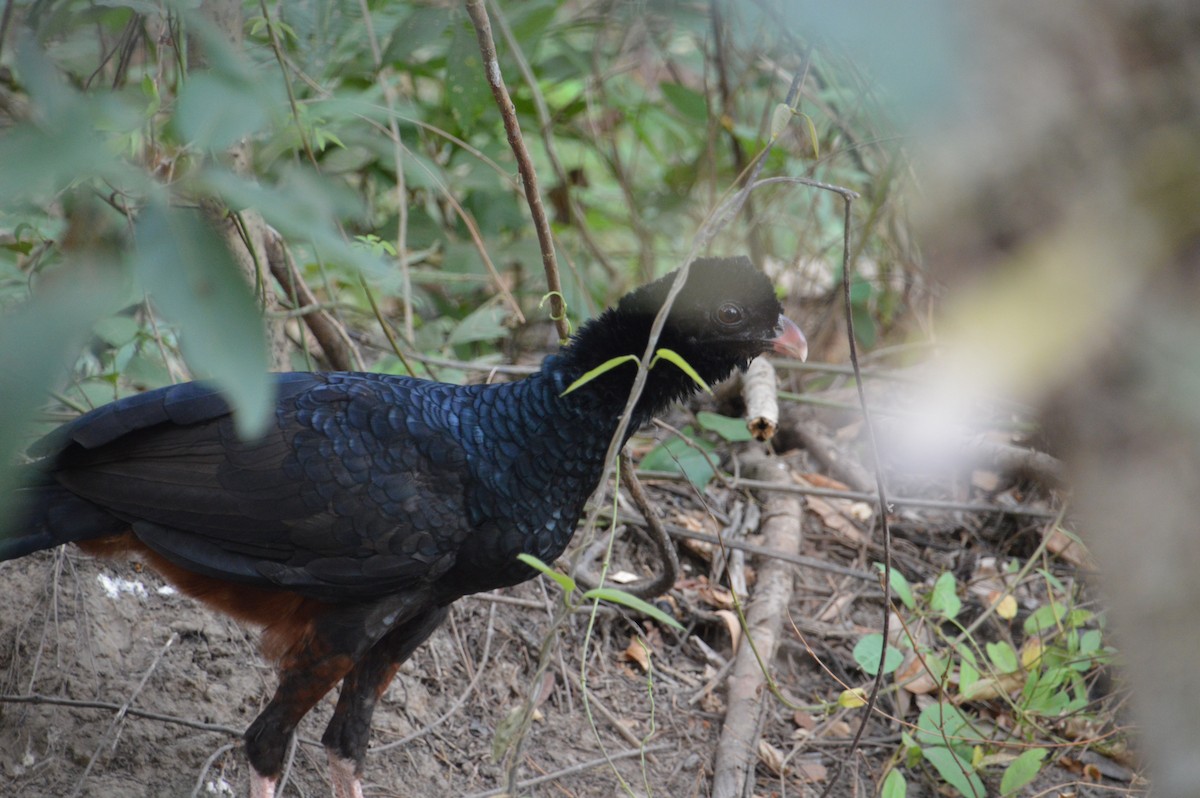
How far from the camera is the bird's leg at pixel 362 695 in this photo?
128 inches

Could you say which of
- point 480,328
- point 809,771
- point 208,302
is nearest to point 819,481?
point 809,771

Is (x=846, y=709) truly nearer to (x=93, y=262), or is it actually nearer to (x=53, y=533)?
(x=53, y=533)

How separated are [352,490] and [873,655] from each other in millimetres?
1906

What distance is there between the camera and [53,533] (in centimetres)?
300

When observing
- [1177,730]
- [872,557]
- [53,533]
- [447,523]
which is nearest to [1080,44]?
[1177,730]

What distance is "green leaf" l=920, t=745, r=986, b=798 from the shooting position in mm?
3469

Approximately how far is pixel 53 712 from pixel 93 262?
8.52 feet

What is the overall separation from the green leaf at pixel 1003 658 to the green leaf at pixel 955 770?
47 centimetres

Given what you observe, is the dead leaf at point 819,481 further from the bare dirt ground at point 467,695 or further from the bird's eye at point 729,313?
the bird's eye at point 729,313

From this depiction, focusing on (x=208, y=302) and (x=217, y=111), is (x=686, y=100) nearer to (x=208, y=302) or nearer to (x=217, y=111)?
(x=217, y=111)

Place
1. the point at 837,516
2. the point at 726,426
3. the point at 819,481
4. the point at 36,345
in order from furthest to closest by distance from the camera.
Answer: the point at 819,481, the point at 837,516, the point at 726,426, the point at 36,345

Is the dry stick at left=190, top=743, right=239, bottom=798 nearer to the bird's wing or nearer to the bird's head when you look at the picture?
the bird's wing

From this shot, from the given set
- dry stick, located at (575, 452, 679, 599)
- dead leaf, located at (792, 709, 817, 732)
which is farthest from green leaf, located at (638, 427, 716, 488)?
dead leaf, located at (792, 709, 817, 732)

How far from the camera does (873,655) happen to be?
12.0 feet
